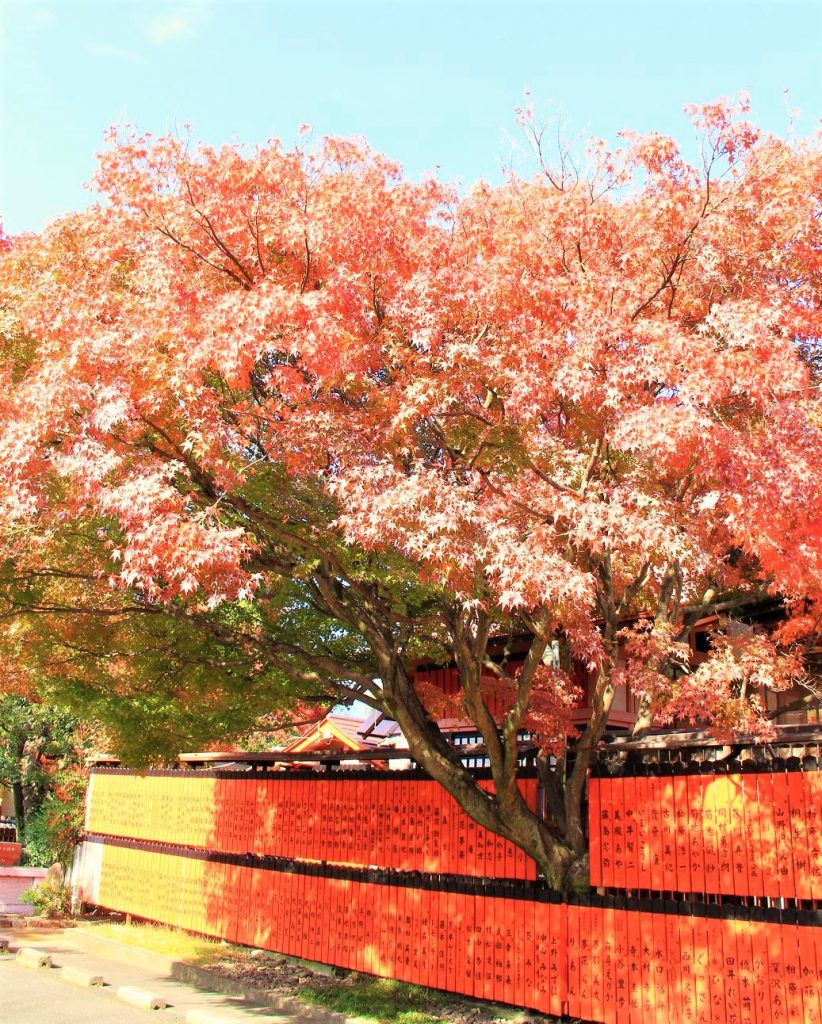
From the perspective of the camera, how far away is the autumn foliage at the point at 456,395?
28.4 feet

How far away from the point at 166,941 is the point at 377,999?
6.40 meters

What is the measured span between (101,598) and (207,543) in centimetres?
589

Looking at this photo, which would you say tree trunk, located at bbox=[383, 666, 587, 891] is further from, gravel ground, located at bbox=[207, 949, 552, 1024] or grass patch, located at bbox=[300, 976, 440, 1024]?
grass patch, located at bbox=[300, 976, 440, 1024]

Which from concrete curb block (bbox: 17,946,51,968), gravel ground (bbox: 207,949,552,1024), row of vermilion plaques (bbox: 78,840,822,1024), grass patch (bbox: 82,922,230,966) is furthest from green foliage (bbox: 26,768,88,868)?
gravel ground (bbox: 207,949,552,1024)

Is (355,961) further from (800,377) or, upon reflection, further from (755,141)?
(755,141)

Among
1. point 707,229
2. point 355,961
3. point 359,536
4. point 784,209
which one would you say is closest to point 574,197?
point 707,229

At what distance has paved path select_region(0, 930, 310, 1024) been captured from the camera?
11641mm

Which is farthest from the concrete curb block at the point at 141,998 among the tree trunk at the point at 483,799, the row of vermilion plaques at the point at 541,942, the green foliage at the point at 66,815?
the green foliage at the point at 66,815

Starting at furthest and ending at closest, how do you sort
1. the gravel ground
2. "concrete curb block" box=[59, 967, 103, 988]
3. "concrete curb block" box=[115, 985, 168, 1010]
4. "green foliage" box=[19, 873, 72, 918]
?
"green foliage" box=[19, 873, 72, 918] → "concrete curb block" box=[59, 967, 103, 988] → "concrete curb block" box=[115, 985, 168, 1010] → the gravel ground

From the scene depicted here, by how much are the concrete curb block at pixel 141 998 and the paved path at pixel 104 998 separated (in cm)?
12

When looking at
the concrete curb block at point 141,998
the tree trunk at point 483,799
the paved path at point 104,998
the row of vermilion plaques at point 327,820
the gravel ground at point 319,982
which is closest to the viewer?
the tree trunk at point 483,799

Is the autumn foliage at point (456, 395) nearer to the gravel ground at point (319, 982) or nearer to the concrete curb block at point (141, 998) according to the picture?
the gravel ground at point (319, 982)

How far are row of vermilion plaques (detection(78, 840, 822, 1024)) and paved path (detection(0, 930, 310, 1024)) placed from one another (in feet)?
4.82

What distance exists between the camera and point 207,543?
858 cm
